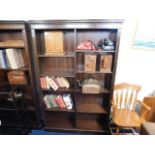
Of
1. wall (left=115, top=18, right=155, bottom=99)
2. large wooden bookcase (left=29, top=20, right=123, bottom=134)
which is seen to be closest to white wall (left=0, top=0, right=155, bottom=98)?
wall (left=115, top=18, right=155, bottom=99)

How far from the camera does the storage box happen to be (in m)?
1.87

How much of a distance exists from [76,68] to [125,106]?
106 centimetres

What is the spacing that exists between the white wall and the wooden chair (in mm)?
316

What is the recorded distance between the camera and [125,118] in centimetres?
186

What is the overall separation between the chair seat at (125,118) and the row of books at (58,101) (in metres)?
0.73

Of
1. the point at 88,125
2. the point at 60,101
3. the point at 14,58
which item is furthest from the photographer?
the point at 88,125

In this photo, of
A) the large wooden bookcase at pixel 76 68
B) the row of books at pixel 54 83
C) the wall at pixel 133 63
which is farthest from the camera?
the row of books at pixel 54 83

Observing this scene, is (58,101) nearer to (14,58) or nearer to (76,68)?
(76,68)

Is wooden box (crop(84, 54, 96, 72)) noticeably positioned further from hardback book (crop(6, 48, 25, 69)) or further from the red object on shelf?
hardback book (crop(6, 48, 25, 69))

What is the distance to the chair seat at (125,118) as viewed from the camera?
69.4 inches
